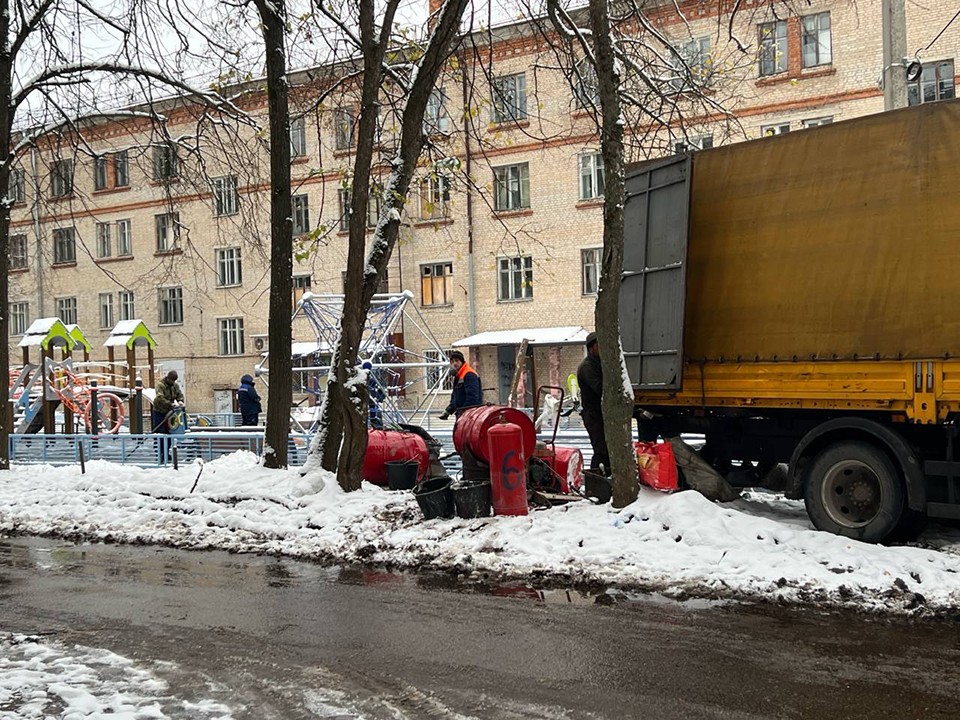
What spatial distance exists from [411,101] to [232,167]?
5.31m

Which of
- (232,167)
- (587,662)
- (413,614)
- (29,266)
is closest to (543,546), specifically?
(413,614)

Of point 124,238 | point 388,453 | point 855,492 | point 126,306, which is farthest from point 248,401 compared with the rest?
point 124,238

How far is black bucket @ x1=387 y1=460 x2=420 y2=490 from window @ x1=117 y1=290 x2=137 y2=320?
3450 centimetres

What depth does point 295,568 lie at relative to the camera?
31.9 feet

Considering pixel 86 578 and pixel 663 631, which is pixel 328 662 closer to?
pixel 663 631

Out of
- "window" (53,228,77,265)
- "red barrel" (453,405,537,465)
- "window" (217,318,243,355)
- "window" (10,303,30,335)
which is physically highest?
"window" (53,228,77,265)

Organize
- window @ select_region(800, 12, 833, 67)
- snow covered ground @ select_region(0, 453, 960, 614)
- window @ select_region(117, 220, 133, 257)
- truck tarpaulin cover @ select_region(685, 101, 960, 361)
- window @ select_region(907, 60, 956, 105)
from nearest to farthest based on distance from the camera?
snow covered ground @ select_region(0, 453, 960, 614) → truck tarpaulin cover @ select_region(685, 101, 960, 361) → window @ select_region(907, 60, 956, 105) → window @ select_region(800, 12, 833, 67) → window @ select_region(117, 220, 133, 257)

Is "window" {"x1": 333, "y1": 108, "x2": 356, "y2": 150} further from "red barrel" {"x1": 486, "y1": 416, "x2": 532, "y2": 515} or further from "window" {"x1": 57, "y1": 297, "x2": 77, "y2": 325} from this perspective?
"window" {"x1": 57, "y1": 297, "x2": 77, "y2": 325}

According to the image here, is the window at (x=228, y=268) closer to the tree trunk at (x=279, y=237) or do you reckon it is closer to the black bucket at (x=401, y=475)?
the tree trunk at (x=279, y=237)

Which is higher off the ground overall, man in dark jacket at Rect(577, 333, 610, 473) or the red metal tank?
man in dark jacket at Rect(577, 333, 610, 473)

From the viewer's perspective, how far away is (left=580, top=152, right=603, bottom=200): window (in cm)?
3363

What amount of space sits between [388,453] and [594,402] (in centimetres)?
338

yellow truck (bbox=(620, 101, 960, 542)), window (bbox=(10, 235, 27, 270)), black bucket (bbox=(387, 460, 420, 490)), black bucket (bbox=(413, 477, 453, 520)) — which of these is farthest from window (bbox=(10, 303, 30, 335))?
yellow truck (bbox=(620, 101, 960, 542))

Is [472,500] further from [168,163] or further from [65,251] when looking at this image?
[65,251]
